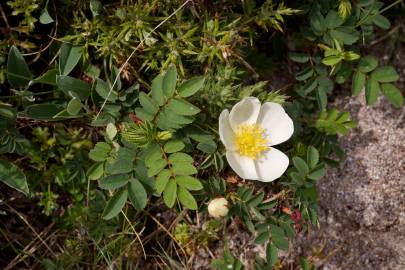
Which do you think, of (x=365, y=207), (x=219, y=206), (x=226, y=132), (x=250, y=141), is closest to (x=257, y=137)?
(x=250, y=141)

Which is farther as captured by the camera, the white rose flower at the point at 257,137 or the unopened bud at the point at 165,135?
the white rose flower at the point at 257,137

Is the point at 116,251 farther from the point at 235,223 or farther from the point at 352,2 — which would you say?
the point at 352,2

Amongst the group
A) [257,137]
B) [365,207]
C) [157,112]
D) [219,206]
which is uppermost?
[157,112]

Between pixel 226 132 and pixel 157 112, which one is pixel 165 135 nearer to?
pixel 157 112

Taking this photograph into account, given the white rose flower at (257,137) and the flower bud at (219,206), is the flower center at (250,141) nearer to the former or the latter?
the white rose flower at (257,137)

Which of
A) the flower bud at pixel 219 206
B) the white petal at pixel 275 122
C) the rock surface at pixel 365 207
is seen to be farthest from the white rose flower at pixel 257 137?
the rock surface at pixel 365 207

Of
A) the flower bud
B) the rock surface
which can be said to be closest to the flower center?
the flower bud

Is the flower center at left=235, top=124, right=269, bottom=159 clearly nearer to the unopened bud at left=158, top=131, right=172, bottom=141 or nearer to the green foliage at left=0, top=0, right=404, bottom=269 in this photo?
the green foliage at left=0, top=0, right=404, bottom=269

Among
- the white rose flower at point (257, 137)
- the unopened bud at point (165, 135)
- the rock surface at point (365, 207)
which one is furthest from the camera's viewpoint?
the rock surface at point (365, 207)
